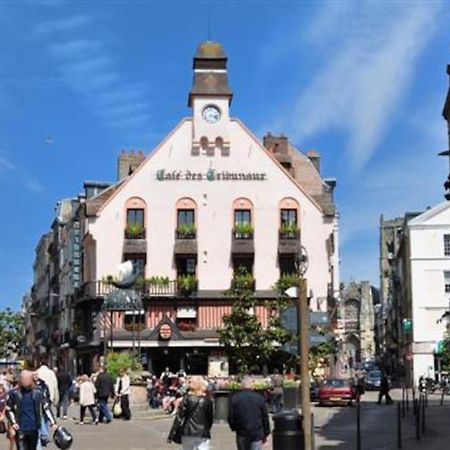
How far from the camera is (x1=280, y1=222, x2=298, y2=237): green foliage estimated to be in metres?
55.9

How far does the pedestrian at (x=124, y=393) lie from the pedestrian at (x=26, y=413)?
53.3 feet

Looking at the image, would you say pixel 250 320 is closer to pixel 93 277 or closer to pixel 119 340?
pixel 119 340

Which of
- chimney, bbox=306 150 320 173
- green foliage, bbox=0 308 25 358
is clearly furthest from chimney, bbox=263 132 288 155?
green foliage, bbox=0 308 25 358

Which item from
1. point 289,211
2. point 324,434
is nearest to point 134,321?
point 289,211

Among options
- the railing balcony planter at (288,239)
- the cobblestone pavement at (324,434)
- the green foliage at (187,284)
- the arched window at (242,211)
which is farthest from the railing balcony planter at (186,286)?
the cobblestone pavement at (324,434)

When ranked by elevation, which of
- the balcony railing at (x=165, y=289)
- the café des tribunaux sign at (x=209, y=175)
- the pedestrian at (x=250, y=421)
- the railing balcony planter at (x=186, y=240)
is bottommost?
the pedestrian at (x=250, y=421)

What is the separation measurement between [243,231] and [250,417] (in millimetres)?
41704

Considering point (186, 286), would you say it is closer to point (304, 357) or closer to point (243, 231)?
point (243, 231)

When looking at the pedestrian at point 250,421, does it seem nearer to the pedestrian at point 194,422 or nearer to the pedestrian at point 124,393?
the pedestrian at point 194,422

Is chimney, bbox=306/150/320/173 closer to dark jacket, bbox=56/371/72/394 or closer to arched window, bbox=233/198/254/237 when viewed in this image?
arched window, bbox=233/198/254/237

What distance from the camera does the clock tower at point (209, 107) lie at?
56.3 m

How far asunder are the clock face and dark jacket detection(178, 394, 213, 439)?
43621mm

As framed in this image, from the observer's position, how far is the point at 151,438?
24.4 metres

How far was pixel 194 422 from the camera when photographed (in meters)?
13.4
